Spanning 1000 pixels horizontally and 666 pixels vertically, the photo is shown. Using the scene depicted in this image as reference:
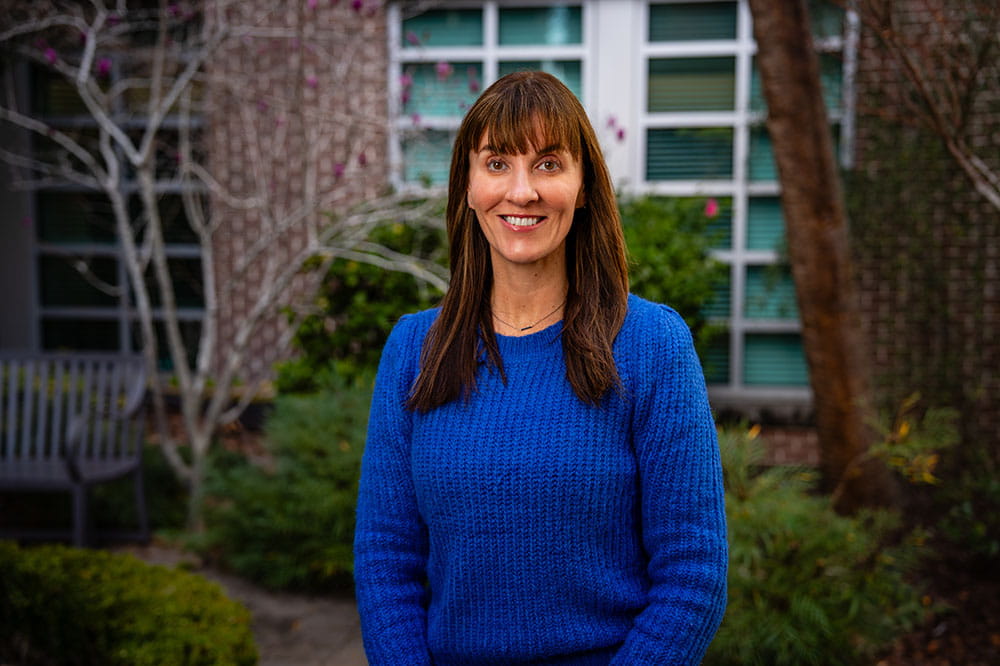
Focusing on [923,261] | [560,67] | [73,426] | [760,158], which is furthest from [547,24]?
[73,426]

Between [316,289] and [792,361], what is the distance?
347 cm

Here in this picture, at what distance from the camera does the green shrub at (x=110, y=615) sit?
2701 millimetres

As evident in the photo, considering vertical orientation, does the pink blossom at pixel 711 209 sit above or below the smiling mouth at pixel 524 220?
above

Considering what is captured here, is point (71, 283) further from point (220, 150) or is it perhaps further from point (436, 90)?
point (436, 90)

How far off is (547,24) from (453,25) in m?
0.69

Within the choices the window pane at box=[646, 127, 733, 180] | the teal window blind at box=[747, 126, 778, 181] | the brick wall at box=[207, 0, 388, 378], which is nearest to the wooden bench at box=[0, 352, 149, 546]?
the brick wall at box=[207, 0, 388, 378]

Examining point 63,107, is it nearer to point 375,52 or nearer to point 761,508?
point 375,52

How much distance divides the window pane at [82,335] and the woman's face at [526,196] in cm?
646

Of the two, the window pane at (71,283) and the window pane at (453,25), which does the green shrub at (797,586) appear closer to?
the window pane at (453,25)

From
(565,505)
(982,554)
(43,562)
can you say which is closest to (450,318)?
(565,505)

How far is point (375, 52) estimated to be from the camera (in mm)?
6305

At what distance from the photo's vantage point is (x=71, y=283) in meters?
7.27

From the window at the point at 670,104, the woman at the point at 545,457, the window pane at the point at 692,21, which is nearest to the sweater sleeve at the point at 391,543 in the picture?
the woman at the point at 545,457

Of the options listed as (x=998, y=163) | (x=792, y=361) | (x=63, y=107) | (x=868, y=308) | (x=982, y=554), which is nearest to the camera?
(x=982, y=554)
